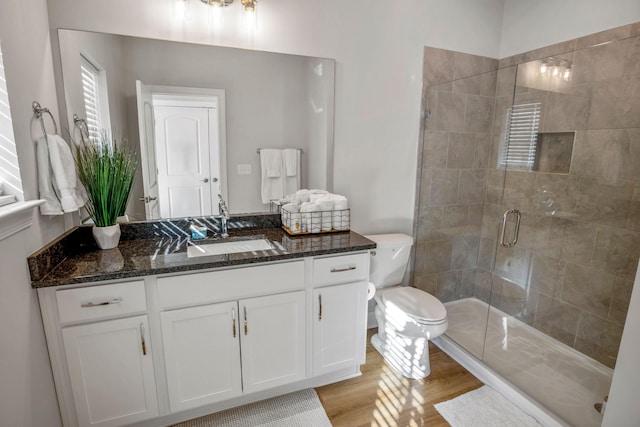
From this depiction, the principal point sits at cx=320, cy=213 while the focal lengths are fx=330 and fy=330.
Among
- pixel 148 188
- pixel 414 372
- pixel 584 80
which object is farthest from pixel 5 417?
pixel 584 80

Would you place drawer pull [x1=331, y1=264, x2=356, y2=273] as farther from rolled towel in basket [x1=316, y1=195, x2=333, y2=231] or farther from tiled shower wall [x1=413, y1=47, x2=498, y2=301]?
tiled shower wall [x1=413, y1=47, x2=498, y2=301]

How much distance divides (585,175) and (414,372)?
65.3 inches

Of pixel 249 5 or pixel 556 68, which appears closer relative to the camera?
pixel 249 5

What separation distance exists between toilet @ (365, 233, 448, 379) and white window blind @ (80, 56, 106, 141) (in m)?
1.76

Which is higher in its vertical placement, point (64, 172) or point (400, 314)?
point (64, 172)

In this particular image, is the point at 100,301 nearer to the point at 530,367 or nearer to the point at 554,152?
the point at 530,367

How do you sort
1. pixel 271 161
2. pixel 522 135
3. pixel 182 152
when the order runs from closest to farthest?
pixel 182 152 < pixel 271 161 < pixel 522 135

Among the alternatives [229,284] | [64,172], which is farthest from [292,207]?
[64,172]

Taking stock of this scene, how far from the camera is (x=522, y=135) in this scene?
2.46m

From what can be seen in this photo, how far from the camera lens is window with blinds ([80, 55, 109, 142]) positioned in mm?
1684

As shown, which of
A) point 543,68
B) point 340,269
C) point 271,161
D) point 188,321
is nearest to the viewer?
point 188,321

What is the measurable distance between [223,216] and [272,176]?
40 centimetres

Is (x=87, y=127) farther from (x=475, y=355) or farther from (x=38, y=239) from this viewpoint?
(x=475, y=355)

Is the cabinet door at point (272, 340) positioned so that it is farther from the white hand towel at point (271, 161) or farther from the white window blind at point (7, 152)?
the white window blind at point (7, 152)
